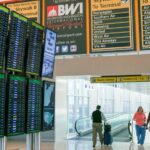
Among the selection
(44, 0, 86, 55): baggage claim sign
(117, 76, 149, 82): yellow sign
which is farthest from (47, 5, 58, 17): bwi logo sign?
(117, 76, 149, 82): yellow sign

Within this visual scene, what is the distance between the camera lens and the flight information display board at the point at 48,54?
5.28 metres

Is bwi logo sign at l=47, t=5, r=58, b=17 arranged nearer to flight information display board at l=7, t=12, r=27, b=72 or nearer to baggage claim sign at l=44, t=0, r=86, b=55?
baggage claim sign at l=44, t=0, r=86, b=55

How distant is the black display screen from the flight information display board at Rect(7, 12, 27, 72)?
713mm

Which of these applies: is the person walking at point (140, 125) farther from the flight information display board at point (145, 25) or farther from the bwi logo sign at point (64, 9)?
the bwi logo sign at point (64, 9)

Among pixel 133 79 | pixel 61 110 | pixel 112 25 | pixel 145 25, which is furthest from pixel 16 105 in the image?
pixel 61 110

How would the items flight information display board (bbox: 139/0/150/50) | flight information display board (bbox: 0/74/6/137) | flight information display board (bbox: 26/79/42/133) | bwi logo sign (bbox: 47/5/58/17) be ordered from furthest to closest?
bwi logo sign (bbox: 47/5/58/17)
flight information display board (bbox: 139/0/150/50)
flight information display board (bbox: 26/79/42/133)
flight information display board (bbox: 0/74/6/137)

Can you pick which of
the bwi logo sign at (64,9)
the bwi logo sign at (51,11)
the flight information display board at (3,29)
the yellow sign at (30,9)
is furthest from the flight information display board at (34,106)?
the yellow sign at (30,9)

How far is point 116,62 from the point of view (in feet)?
36.8

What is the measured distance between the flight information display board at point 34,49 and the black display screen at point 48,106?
32cm

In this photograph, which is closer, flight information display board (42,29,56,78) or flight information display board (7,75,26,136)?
flight information display board (7,75,26,136)

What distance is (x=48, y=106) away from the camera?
17.5ft

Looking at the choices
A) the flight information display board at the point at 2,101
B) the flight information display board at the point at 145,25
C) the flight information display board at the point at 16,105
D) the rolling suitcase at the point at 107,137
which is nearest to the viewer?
the flight information display board at the point at 2,101

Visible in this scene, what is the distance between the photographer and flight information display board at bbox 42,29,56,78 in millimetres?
5282

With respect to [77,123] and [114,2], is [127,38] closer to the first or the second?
[114,2]
